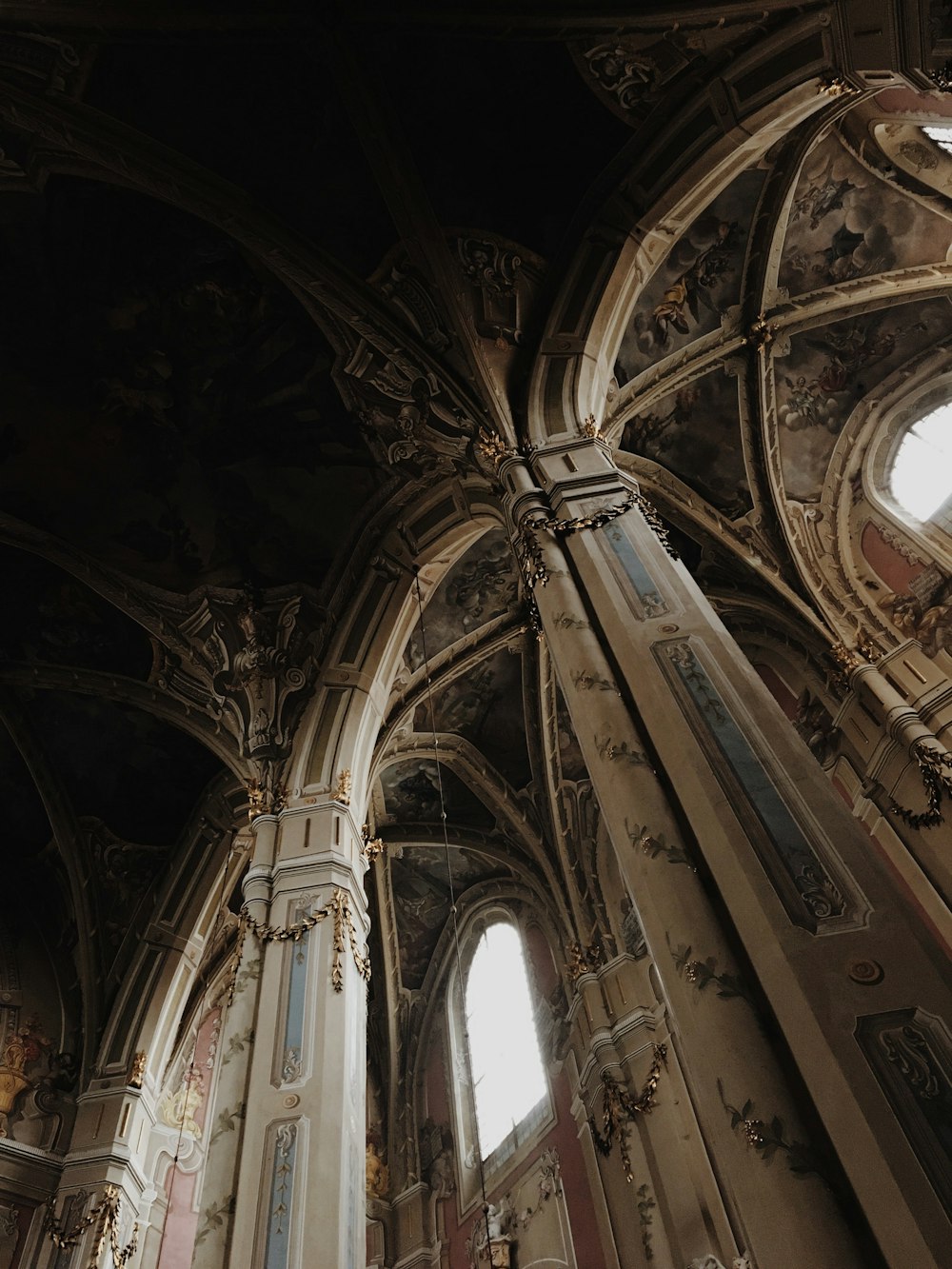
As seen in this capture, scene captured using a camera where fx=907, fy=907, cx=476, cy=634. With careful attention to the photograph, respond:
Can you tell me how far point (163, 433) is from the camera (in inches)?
401

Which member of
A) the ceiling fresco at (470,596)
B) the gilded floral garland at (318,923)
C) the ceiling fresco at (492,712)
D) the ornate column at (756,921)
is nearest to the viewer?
the ornate column at (756,921)

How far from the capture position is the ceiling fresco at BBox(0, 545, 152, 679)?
10.9 metres

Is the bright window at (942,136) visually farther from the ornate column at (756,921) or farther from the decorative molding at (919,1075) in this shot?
the decorative molding at (919,1075)

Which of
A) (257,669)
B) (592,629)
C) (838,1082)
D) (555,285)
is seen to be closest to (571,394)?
(555,285)

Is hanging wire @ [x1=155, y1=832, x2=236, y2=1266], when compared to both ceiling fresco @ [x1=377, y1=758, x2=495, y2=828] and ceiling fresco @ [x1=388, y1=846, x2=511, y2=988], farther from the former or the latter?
ceiling fresco @ [x1=388, y1=846, x2=511, y2=988]

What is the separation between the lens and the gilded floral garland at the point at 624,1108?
30.5ft

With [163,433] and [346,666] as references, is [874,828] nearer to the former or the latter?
[346,666]

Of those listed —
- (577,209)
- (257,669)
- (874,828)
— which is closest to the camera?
(577,209)

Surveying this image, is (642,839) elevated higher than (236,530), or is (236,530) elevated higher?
(236,530)

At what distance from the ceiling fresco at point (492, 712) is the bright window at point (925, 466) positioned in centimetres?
530

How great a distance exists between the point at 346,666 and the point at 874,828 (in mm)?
5804

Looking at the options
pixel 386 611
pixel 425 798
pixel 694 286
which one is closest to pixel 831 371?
pixel 694 286

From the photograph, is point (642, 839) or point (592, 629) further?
point (592, 629)

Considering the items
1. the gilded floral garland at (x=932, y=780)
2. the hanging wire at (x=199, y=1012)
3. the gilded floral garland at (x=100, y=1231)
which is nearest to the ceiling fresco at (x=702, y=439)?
the gilded floral garland at (x=932, y=780)
